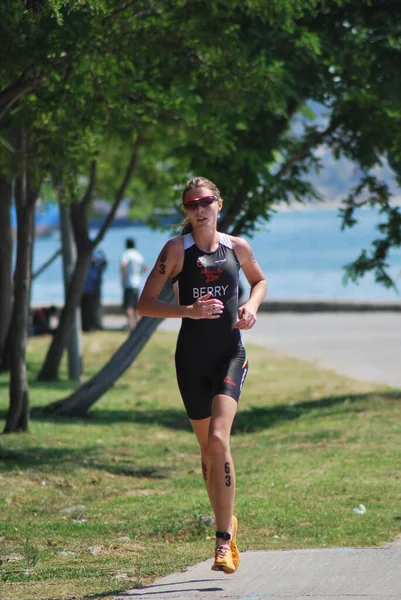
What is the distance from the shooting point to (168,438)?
11.9 m

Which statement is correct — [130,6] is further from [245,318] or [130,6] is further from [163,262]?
[245,318]

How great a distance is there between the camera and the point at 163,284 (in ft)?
18.6

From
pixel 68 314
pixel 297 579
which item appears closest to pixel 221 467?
pixel 297 579

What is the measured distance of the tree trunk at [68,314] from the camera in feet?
48.5

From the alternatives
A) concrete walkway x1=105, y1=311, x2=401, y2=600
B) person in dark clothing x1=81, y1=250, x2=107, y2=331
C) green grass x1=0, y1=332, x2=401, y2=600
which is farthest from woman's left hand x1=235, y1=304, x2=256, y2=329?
person in dark clothing x1=81, y1=250, x2=107, y2=331

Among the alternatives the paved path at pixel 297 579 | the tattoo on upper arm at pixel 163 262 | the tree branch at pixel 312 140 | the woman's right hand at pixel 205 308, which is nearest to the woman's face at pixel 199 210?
the tattoo on upper arm at pixel 163 262

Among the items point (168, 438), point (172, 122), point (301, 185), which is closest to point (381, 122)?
point (301, 185)

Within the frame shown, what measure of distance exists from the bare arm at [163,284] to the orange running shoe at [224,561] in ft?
3.67

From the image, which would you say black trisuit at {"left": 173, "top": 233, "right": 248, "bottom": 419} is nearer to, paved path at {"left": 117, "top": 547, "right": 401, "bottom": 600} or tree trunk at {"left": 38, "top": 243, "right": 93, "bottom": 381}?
paved path at {"left": 117, "top": 547, "right": 401, "bottom": 600}

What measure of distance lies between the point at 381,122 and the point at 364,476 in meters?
5.02

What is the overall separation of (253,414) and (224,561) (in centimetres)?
825

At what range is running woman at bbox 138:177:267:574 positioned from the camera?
5.52m

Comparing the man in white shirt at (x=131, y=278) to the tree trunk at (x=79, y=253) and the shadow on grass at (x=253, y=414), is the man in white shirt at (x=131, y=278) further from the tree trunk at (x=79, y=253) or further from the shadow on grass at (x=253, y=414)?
the shadow on grass at (x=253, y=414)

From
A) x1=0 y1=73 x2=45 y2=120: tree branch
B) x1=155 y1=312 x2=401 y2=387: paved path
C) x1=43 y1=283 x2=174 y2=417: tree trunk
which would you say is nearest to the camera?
x1=0 y1=73 x2=45 y2=120: tree branch
